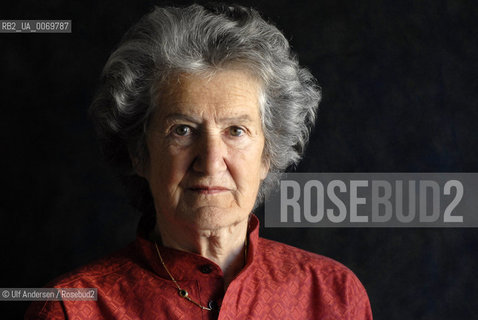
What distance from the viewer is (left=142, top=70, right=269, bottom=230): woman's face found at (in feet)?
5.14

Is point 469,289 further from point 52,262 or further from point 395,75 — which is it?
point 52,262

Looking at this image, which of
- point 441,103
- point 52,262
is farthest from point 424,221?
point 52,262

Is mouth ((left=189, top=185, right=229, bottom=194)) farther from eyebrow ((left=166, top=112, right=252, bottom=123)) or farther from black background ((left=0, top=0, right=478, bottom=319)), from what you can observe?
black background ((left=0, top=0, right=478, bottom=319))

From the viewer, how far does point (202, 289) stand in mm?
1621

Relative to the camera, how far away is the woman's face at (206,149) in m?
1.57

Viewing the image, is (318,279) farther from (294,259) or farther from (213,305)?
(213,305)

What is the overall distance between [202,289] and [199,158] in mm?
345

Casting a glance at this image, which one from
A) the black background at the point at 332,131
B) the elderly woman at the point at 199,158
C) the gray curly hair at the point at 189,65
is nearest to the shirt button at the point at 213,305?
the elderly woman at the point at 199,158

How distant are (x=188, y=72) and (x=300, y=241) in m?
0.89

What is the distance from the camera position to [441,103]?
6.97ft

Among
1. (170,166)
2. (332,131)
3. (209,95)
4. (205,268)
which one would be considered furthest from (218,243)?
(332,131)

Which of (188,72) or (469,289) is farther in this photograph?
(469,289)

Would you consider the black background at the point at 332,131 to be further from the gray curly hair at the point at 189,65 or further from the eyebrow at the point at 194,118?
the eyebrow at the point at 194,118

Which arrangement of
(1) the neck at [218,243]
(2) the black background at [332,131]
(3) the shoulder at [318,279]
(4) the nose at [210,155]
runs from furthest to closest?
(2) the black background at [332,131] < (3) the shoulder at [318,279] < (1) the neck at [218,243] < (4) the nose at [210,155]
